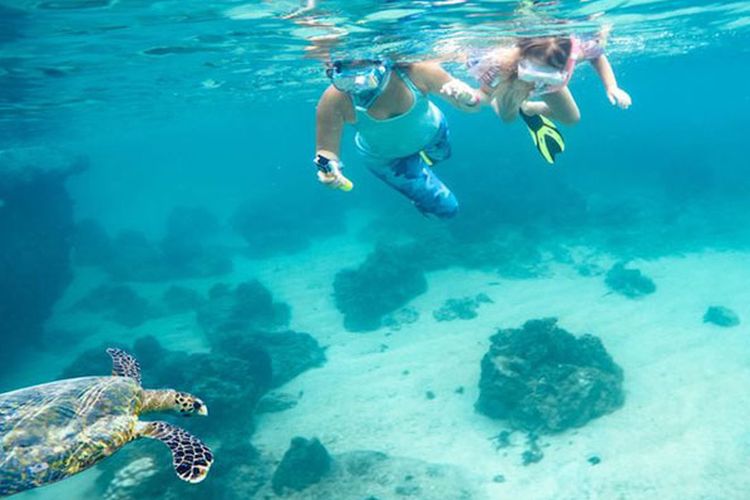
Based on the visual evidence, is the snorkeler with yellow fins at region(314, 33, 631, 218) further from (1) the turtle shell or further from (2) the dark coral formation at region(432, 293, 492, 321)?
(2) the dark coral formation at region(432, 293, 492, 321)

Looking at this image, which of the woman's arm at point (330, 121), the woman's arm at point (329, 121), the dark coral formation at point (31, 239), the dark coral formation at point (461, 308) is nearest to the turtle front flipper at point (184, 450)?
the woman's arm at point (330, 121)

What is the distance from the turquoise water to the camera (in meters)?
9.48

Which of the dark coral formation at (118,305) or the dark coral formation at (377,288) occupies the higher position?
the dark coral formation at (377,288)

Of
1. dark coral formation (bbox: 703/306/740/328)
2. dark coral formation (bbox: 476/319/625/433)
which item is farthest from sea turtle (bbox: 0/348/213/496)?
dark coral formation (bbox: 703/306/740/328)

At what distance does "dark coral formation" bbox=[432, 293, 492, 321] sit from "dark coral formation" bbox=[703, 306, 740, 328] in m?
6.71

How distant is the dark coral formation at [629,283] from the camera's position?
1661cm

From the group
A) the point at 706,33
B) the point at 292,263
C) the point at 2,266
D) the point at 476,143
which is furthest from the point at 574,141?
the point at 2,266

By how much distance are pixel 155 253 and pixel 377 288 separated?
18030mm

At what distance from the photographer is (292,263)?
2586 centimetres

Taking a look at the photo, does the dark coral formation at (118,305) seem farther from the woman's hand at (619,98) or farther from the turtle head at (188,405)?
the woman's hand at (619,98)

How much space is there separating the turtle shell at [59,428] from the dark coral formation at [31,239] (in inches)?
663

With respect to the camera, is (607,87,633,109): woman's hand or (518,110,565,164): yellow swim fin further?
(518,110,565,164): yellow swim fin

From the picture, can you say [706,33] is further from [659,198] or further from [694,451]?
[694,451]

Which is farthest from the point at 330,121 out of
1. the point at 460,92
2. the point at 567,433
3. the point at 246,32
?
the point at 246,32
